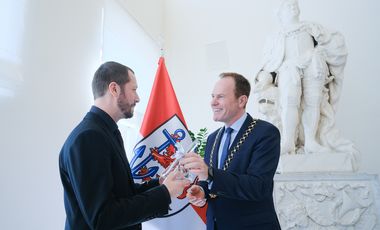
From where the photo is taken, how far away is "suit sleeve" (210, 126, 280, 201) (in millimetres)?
1053

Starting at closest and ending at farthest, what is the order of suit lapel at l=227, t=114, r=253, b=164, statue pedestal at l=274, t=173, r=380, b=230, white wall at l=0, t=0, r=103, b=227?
suit lapel at l=227, t=114, r=253, b=164
white wall at l=0, t=0, r=103, b=227
statue pedestal at l=274, t=173, r=380, b=230

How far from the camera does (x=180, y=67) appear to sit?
5.09 metres

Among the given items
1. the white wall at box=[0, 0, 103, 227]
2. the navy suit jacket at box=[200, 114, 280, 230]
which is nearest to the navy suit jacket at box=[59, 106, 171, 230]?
the navy suit jacket at box=[200, 114, 280, 230]

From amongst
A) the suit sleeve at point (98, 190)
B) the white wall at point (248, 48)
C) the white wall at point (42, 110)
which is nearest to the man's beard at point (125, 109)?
the suit sleeve at point (98, 190)

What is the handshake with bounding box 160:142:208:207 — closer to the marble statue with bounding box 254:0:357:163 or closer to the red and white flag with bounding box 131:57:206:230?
the red and white flag with bounding box 131:57:206:230

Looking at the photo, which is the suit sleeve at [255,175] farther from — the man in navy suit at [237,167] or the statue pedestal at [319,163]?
the statue pedestal at [319,163]

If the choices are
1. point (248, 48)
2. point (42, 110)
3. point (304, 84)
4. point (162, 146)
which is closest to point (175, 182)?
point (162, 146)

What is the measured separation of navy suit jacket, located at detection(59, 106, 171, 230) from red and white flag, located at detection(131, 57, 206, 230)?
799mm

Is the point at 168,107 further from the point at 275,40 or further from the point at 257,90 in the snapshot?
the point at 275,40

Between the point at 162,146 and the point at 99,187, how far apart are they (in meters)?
1.06

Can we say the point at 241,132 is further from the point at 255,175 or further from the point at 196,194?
the point at 196,194

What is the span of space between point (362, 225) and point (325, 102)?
3.81 feet

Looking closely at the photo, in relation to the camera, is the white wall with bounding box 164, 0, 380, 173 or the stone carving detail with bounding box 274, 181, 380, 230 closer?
the stone carving detail with bounding box 274, 181, 380, 230

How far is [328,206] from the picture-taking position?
2.19 meters
